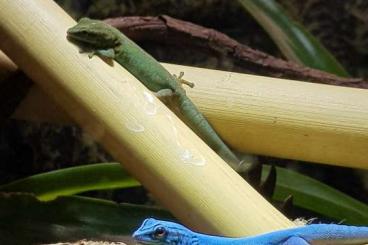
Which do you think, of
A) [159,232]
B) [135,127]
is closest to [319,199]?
[135,127]

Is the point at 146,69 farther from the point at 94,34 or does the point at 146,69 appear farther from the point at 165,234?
the point at 165,234

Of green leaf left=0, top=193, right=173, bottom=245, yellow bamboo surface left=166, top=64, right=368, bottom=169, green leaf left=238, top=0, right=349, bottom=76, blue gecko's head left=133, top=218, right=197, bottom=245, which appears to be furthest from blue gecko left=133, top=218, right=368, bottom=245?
green leaf left=238, top=0, right=349, bottom=76

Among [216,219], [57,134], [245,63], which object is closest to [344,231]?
[216,219]

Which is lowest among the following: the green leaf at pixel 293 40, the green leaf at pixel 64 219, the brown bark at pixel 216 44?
the green leaf at pixel 64 219

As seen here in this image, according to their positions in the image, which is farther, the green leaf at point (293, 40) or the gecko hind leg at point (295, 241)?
the green leaf at point (293, 40)

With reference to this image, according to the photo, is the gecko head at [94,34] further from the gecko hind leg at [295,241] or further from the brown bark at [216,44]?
the gecko hind leg at [295,241]

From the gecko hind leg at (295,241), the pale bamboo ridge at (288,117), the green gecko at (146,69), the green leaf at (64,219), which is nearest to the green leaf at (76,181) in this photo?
the green leaf at (64,219)

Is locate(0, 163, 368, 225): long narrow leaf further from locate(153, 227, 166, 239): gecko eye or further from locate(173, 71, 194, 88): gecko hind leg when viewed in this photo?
locate(153, 227, 166, 239): gecko eye
